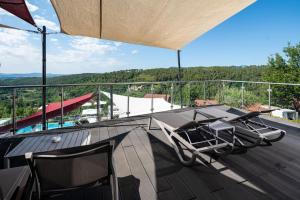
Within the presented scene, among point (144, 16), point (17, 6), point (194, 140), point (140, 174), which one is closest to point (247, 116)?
point (194, 140)

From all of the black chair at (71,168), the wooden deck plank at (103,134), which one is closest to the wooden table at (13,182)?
the black chair at (71,168)

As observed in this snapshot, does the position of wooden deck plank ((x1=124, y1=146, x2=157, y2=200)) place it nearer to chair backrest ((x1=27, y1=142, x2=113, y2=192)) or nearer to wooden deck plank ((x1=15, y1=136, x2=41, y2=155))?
chair backrest ((x1=27, y1=142, x2=113, y2=192))

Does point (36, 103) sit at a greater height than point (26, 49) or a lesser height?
lesser

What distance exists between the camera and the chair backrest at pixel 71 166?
1459 millimetres

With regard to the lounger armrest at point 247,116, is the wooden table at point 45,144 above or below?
below

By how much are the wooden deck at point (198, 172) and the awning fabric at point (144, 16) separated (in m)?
2.30

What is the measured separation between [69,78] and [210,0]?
7.97m

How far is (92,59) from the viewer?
76.1ft

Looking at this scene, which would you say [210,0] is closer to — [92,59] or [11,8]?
[11,8]

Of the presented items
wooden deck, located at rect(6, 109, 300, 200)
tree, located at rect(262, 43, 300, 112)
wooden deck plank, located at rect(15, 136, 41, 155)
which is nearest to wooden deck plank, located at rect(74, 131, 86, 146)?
wooden deck, located at rect(6, 109, 300, 200)

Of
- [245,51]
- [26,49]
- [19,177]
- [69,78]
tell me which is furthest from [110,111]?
[245,51]

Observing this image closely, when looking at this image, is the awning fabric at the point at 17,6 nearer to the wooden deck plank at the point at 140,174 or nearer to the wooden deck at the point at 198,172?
the wooden deck at the point at 198,172

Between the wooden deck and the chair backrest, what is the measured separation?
59 cm

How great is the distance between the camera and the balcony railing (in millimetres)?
4398
